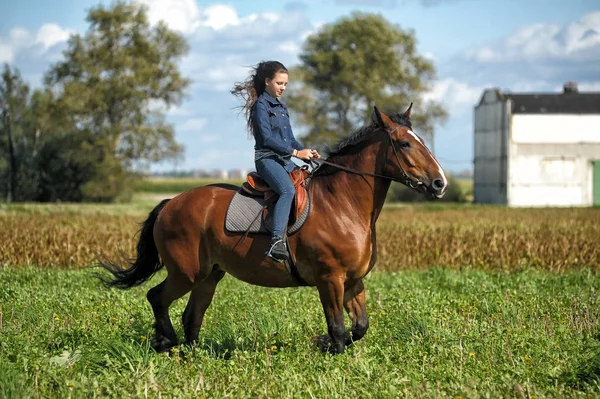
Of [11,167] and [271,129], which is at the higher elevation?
[271,129]

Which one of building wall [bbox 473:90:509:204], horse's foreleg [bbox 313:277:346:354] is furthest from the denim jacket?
building wall [bbox 473:90:509:204]

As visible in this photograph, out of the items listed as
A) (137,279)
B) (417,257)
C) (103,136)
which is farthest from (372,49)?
(137,279)

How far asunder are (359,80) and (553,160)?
1950 cm

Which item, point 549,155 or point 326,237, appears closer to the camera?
point 326,237

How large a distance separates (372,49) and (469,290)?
5511 centimetres

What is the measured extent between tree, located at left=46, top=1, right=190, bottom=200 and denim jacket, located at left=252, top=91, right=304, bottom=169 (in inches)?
1937

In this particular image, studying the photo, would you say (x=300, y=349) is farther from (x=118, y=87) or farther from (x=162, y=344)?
(x=118, y=87)

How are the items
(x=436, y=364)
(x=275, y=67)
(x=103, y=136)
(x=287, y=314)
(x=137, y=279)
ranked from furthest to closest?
(x=103, y=136), (x=287, y=314), (x=137, y=279), (x=275, y=67), (x=436, y=364)

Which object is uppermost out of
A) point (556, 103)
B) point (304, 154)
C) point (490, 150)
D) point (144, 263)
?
point (556, 103)

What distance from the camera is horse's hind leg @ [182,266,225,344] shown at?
345 inches

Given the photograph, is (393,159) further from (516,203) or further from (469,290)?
(516,203)

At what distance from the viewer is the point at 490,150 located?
56.0 meters

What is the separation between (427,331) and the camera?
338 inches

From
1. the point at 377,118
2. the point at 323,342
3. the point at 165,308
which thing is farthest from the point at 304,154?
the point at 165,308
